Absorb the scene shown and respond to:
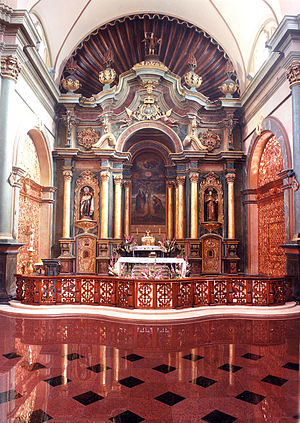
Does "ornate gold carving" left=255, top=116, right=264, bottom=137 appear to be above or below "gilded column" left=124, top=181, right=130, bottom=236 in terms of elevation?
above

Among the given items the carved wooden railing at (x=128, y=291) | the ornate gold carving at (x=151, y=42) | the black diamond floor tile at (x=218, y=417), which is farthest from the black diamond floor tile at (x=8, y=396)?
the ornate gold carving at (x=151, y=42)

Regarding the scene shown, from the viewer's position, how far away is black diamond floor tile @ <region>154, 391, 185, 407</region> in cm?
310

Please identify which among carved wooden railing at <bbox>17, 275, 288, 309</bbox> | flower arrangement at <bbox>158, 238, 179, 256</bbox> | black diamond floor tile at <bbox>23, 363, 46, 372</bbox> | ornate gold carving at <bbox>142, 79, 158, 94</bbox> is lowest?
black diamond floor tile at <bbox>23, 363, 46, 372</bbox>

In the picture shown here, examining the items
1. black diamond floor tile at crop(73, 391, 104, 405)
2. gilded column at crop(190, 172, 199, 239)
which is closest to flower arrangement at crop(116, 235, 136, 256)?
gilded column at crop(190, 172, 199, 239)

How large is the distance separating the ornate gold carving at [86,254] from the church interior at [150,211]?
0.04 meters

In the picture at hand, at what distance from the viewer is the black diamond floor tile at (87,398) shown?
122 inches

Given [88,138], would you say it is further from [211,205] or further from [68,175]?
[211,205]

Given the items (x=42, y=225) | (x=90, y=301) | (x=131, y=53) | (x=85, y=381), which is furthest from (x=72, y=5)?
(x=85, y=381)

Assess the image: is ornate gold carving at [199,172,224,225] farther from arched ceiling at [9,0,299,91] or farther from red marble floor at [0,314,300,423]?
red marble floor at [0,314,300,423]

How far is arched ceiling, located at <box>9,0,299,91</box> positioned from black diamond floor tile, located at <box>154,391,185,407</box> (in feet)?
39.3

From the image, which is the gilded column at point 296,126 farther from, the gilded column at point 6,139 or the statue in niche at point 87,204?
the statue in niche at point 87,204

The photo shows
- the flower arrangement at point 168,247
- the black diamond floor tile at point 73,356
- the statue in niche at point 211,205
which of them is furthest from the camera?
the statue in niche at point 211,205

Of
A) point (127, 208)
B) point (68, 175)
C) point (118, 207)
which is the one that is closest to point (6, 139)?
point (68, 175)

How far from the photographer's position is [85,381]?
3.54m
